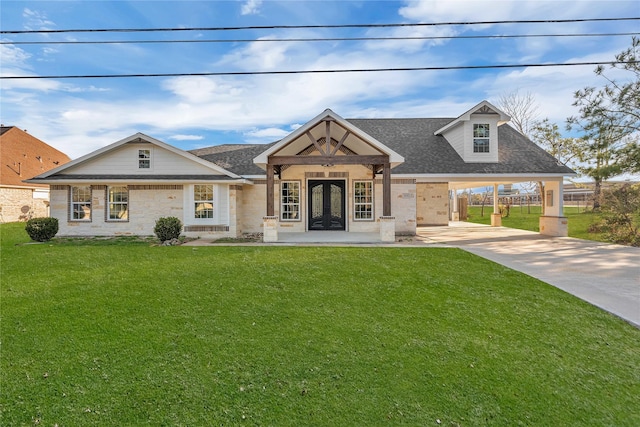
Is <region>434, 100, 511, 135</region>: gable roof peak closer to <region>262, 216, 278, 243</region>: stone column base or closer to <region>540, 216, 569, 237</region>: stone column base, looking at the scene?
<region>540, 216, 569, 237</region>: stone column base

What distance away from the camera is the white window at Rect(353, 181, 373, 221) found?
1486 centimetres

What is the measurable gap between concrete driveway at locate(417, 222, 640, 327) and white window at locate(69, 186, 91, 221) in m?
15.6

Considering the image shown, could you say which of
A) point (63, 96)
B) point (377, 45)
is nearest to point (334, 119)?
point (377, 45)

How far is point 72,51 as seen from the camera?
33.2 feet

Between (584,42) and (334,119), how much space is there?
8.80 m

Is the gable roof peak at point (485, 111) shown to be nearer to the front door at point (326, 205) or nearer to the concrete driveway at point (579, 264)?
the concrete driveway at point (579, 264)

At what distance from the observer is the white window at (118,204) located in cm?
1377

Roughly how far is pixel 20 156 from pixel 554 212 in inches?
1485

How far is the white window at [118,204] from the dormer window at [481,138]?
16.2 metres

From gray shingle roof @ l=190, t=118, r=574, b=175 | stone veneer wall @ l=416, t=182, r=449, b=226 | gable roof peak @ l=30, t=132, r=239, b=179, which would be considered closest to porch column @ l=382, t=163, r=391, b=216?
gray shingle roof @ l=190, t=118, r=574, b=175

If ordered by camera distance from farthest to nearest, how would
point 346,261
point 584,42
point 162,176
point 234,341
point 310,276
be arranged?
point 162,176 → point 584,42 → point 346,261 → point 310,276 → point 234,341

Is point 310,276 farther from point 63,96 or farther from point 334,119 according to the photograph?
point 63,96

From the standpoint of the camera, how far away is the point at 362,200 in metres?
14.9

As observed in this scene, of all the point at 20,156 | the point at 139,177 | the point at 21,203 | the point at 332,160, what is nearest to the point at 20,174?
the point at 20,156
